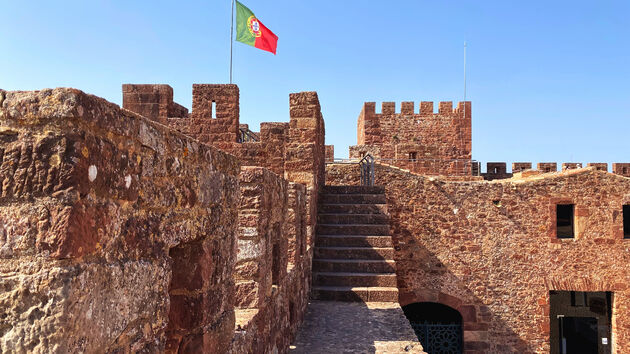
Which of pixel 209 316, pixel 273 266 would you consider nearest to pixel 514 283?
pixel 273 266

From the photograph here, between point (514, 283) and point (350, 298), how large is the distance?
5688 mm

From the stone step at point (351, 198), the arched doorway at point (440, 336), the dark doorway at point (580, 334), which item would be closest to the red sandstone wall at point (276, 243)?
the stone step at point (351, 198)

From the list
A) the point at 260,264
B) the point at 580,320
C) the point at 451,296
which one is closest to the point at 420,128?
the point at 580,320

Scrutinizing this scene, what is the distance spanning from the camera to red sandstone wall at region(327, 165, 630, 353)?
1040 cm

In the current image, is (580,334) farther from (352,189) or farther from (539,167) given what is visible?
(352,189)

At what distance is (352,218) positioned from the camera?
8992 millimetres

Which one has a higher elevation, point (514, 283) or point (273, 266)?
point (273, 266)

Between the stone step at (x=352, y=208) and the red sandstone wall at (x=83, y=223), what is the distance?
768cm

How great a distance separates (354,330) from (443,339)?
246 inches

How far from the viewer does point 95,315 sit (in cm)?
114

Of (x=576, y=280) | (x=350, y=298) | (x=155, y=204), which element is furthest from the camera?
(x=576, y=280)

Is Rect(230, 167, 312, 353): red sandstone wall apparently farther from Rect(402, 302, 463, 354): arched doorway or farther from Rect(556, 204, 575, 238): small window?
Rect(556, 204, 575, 238): small window

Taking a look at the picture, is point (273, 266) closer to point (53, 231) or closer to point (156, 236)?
point (156, 236)

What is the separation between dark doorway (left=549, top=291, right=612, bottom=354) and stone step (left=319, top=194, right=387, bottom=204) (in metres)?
9.13
